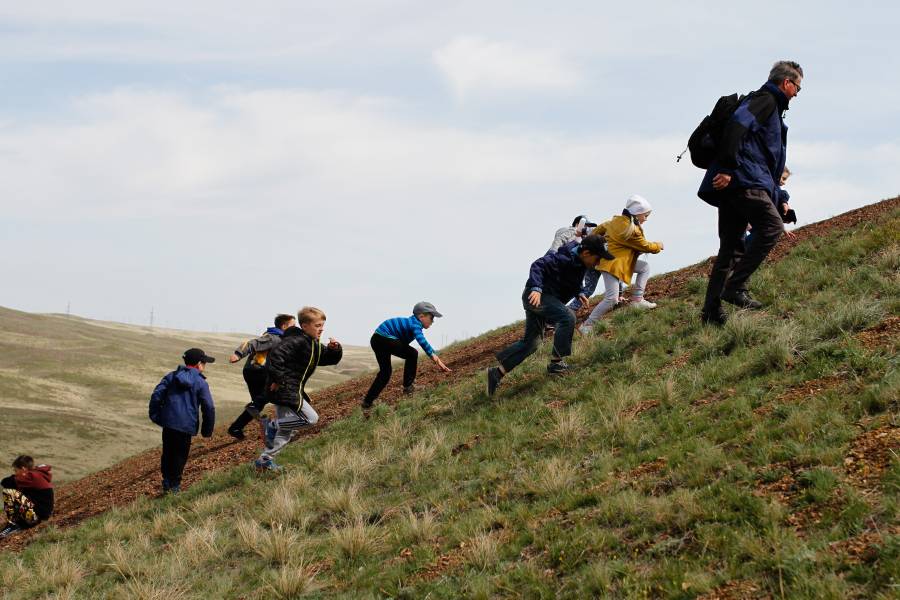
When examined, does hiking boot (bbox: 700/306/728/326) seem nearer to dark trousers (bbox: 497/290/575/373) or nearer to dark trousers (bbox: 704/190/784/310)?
dark trousers (bbox: 704/190/784/310)

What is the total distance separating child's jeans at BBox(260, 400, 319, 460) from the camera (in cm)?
962

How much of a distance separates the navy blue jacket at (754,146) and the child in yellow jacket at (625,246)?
2.16m

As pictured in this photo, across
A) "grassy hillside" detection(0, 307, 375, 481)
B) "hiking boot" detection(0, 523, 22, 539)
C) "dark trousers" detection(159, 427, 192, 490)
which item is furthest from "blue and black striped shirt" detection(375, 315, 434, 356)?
"grassy hillside" detection(0, 307, 375, 481)

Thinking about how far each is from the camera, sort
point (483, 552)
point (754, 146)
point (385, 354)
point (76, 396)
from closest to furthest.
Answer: point (483, 552) < point (754, 146) < point (385, 354) < point (76, 396)

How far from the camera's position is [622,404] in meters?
7.75

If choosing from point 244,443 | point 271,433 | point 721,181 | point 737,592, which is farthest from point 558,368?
point 244,443

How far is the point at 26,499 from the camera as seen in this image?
1162 centimetres

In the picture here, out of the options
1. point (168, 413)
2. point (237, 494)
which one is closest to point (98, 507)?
point (168, 413)

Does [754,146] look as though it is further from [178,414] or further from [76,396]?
[76,396]

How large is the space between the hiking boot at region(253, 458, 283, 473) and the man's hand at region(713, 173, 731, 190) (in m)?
6.24

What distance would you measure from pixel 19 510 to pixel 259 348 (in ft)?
14.1

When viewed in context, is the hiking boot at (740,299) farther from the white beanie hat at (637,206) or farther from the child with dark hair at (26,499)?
the child with dark hair at (26,499)

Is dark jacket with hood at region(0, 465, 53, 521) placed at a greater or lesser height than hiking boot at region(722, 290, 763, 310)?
lesser

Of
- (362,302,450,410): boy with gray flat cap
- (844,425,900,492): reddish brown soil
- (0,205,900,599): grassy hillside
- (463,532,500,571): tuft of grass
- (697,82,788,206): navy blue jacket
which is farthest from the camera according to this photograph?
(362,302,450,410): boy with gray flat cap
